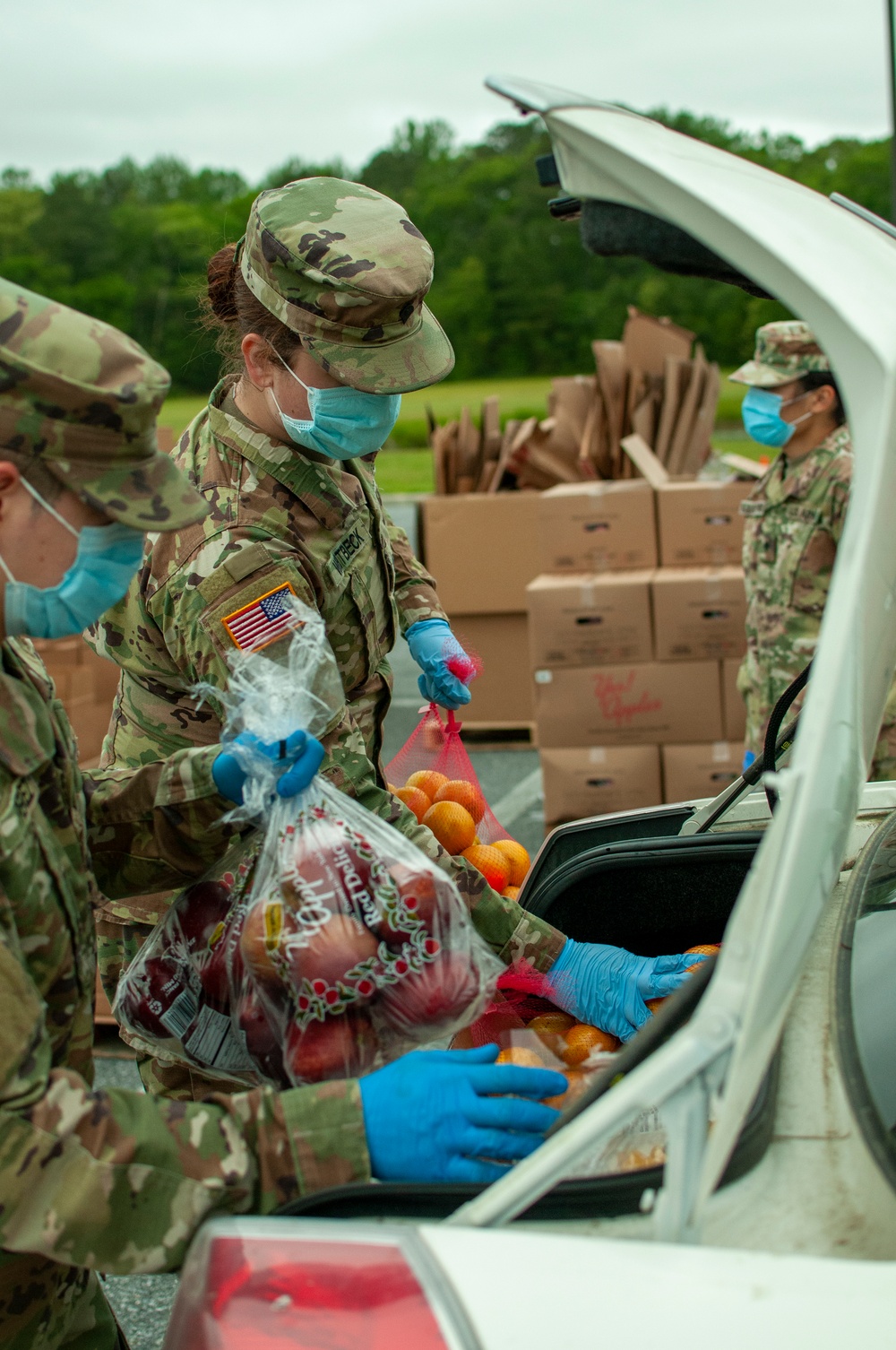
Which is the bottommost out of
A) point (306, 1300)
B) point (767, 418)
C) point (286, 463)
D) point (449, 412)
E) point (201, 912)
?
point (449, 412)

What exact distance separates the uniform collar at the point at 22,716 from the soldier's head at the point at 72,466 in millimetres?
69

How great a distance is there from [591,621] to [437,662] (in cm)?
326

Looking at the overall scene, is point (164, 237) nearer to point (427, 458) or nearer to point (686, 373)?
point (427, 458)

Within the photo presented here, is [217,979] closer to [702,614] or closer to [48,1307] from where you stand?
[48,1307]

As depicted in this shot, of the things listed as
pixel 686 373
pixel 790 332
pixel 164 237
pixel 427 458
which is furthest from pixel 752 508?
pixel 164 237

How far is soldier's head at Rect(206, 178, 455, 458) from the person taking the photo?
187 cm

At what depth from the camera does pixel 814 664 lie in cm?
104

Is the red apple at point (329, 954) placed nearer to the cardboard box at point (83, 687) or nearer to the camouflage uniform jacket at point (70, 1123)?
the camouflage uniform jacket at point (70, 1123)

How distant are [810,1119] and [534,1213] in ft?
0.96

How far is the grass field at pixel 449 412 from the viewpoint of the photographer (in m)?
25.3

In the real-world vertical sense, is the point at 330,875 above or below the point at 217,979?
above

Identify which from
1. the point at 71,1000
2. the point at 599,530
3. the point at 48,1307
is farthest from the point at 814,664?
the point at 599,530

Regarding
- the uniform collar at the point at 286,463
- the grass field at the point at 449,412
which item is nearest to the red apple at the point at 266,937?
the uniform collar at the point at 286,463

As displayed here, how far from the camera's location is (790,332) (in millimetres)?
4770
